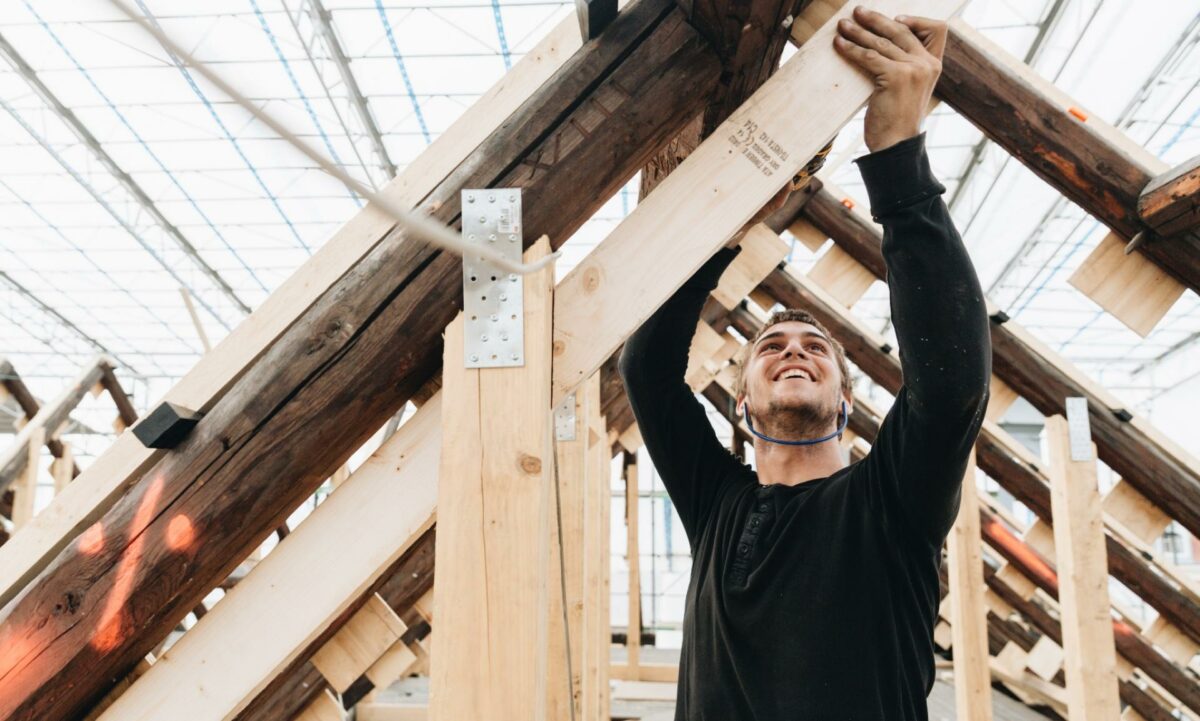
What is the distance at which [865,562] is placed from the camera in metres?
1.61

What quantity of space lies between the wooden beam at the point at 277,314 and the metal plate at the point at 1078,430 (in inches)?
137

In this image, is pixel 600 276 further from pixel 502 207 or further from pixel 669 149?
pixel 669 149

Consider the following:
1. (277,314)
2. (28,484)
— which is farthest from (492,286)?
(28,484)

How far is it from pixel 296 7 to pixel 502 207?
9.41 meters

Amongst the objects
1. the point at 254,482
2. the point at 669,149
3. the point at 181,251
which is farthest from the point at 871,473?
the point at 181,251

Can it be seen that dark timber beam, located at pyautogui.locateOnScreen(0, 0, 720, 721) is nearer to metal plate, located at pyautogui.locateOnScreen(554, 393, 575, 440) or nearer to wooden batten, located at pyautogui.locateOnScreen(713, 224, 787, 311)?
metal plate, located at pyautogui.locateOnScreen(554, 393, 575, 440)

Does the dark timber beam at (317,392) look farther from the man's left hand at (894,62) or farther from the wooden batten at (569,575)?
the wooden batten at (569,575)

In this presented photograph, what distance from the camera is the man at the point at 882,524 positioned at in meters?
1.55

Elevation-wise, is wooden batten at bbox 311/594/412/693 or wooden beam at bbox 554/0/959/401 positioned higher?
wooden beam at bbox 554/0/959/401

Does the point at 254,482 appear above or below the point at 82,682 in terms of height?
above

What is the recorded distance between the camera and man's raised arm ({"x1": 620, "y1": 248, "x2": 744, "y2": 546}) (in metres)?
2.08

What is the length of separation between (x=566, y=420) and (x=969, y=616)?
7.41ft

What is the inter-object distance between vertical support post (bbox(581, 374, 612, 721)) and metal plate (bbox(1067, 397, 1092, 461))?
2281 millimetres

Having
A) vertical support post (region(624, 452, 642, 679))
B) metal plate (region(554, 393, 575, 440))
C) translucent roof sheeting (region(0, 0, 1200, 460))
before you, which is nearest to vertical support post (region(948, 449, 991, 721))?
metal plate (region(554, 393, 575, 440))
